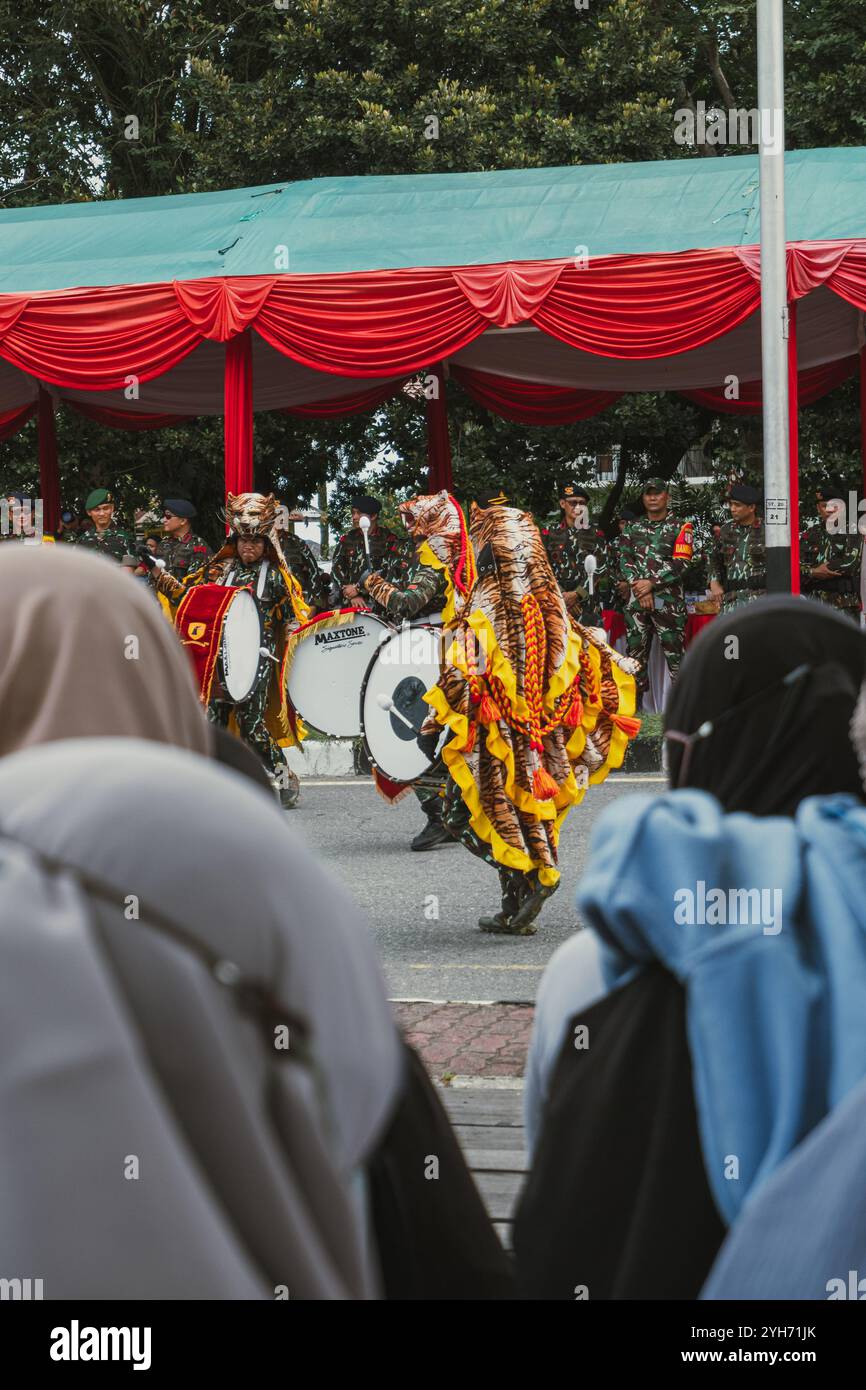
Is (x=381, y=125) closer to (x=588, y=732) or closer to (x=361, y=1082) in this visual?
(x=588, y=732)

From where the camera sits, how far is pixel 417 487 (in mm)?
20672

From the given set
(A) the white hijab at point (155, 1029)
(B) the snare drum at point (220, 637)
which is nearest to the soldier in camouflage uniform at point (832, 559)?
(B) the snare drum at point (220, 637)

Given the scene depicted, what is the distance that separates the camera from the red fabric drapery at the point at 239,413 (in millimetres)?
12633

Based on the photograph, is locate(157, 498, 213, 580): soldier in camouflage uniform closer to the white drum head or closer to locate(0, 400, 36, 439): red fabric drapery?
the white drum head

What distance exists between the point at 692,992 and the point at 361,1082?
0.55m

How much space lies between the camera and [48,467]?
17703 mm

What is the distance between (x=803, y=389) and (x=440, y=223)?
3.77m

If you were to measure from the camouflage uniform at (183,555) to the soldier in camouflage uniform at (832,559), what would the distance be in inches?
195

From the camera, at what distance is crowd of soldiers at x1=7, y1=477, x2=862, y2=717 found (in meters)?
13.5

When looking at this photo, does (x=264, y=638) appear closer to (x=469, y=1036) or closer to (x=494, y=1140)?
(x=469, y=1036)

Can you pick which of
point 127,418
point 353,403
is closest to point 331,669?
point 353,403

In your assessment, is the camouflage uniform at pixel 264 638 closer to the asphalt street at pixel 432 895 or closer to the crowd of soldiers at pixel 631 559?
the asphalt street at pixel 432 895

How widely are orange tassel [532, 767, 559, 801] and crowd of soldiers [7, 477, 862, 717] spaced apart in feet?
20.0
